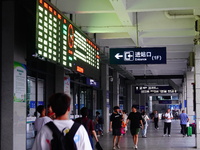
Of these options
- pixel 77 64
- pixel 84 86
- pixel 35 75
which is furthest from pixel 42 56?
pixel 84 86

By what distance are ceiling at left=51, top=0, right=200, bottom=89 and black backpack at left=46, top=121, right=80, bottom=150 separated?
704cm

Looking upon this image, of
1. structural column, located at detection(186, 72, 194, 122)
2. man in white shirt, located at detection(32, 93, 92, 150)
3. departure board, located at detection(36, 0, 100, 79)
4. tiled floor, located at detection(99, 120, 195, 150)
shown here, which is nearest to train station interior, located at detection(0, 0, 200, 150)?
departure board, located at detection(36, 0, 100, 79)

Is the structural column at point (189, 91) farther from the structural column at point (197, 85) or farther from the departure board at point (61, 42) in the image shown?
the departure board at point (61, 42)

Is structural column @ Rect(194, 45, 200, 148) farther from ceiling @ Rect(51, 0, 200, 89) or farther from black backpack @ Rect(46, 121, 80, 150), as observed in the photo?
black backpack @ Rect(46, 121, 80, 150)

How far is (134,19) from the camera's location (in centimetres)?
1360

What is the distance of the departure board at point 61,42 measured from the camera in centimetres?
755

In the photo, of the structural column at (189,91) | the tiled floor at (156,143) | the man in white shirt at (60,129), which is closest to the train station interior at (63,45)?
the tiled floor at (156,143)

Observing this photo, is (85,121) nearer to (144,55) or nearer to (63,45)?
(63,45)

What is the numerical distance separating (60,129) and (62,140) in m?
0.13

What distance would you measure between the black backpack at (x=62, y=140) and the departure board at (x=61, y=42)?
406 cm

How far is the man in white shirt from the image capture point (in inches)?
132

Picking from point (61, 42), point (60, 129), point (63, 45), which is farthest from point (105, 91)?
point (60, 129)

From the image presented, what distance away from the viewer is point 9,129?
8266mm

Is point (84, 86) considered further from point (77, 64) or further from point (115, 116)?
point (77, 64)
